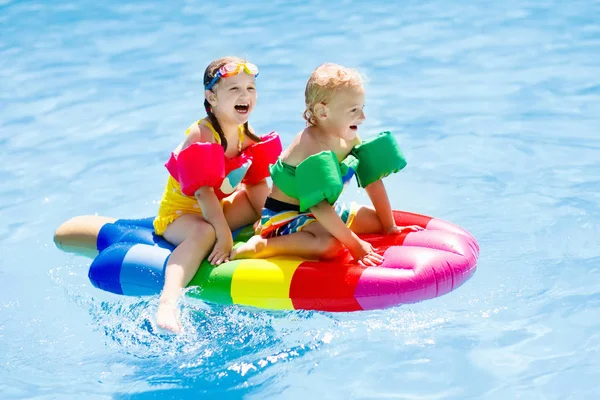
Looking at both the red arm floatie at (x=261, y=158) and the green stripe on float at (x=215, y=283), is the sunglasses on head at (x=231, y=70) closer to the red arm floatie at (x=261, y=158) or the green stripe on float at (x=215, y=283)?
the red arm floatie at (x=261, y=158)

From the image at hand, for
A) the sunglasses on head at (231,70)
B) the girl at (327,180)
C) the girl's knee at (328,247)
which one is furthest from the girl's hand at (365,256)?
the sunglasses on head at (231,70)

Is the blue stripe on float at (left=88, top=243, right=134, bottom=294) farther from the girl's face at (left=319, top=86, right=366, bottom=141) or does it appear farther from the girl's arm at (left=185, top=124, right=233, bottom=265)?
the girl's face at (left=319, top=86, right=366, bottom=141)

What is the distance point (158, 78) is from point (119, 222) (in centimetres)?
386

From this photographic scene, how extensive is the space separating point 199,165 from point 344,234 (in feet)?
2.65

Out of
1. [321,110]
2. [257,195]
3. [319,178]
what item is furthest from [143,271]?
[321,110]

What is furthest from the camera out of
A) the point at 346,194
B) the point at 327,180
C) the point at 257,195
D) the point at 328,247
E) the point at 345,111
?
the point at 346,194

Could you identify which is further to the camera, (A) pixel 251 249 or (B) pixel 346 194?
(B) pixel 346 194

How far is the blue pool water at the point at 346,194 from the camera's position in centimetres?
402

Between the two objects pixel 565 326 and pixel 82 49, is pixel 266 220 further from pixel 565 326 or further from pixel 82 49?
pixel 82 49

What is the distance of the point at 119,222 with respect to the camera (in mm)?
4945

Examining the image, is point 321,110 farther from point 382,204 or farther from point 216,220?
point 216,220

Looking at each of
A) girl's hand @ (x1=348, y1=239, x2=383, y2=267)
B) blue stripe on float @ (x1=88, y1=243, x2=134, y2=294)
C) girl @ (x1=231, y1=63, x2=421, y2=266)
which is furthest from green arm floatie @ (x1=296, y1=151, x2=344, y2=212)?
blue stripe on float @ (x1=88, y1=243, x2=134, y2=294)

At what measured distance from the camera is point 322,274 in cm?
411

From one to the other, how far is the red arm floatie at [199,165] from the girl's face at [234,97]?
0.23 metres
